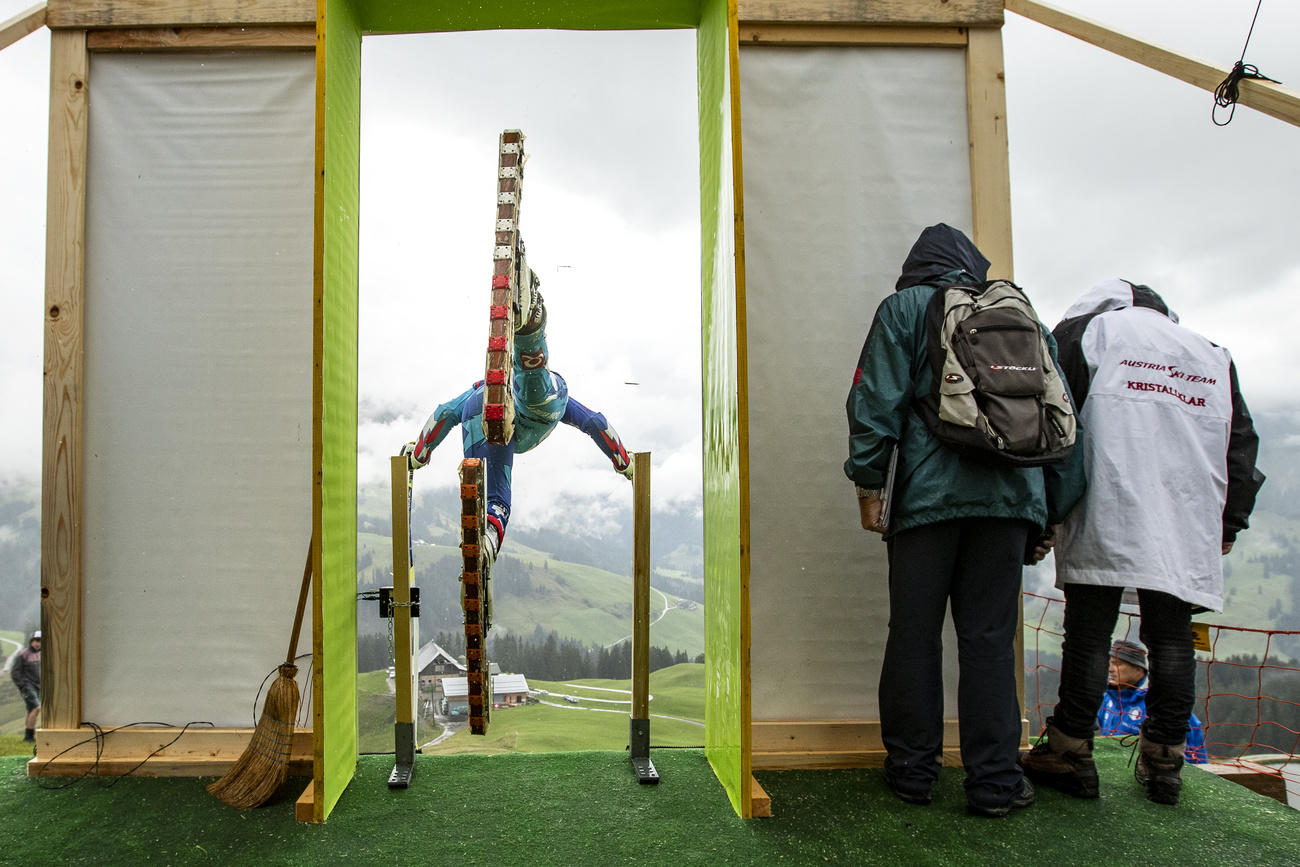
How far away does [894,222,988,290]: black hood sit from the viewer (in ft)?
7.85

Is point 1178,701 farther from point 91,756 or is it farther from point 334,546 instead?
point 91,756

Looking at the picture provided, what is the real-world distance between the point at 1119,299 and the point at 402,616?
2256 millimetres

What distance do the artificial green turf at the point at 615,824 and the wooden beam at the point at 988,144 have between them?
1655mm

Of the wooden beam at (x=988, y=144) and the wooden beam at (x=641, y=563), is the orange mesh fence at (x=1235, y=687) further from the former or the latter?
the wooden beam at (x=641, y=563)

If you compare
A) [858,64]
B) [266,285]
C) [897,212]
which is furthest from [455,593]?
[858,64]

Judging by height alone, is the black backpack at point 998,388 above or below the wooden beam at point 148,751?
above

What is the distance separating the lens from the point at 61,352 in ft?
9.04

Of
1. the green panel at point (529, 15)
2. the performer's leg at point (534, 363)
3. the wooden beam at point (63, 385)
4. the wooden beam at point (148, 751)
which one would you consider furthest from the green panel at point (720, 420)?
the wooden beam at point (63, 385)

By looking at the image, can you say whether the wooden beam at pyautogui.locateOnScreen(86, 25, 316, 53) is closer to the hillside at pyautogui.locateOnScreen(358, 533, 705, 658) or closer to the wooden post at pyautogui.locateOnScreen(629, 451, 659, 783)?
the hillside at pyautogui.locateOnScreen(358, 533, 705, 658)

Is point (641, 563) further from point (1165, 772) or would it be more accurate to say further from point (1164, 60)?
point (1164, 60)

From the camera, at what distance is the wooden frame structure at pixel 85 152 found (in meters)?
2.70

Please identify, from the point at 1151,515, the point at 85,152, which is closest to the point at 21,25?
the point at 85,152

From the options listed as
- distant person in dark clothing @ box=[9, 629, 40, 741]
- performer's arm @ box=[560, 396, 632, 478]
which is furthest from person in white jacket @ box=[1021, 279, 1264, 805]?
distant person in dark clothing @ box=[9, 629, 40, 741]

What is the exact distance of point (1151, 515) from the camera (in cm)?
230
